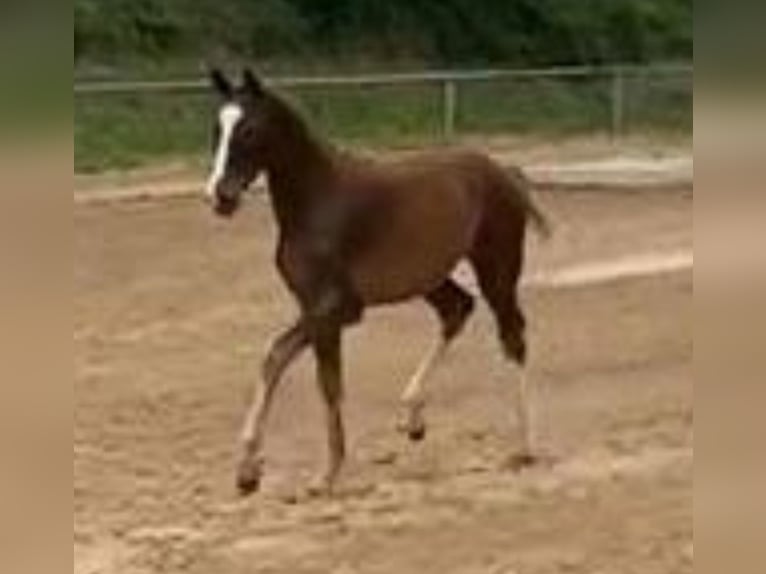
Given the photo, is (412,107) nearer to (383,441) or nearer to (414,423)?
(383,441)

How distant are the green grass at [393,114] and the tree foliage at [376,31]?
3.28 ft

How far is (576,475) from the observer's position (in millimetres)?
5914

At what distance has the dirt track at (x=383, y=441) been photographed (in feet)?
16.4

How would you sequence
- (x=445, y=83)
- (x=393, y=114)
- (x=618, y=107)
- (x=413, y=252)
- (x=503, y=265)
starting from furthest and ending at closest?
1. (x=618, y=107)
2. (x=445, y=83)
3. (x=393, y=114)
4. (x=503, y=265)
5. (x=413, y=252)

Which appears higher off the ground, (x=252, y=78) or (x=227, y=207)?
(x=252, y=78)

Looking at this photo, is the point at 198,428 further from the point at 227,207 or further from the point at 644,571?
the point at 644,571

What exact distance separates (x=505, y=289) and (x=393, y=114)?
41.1ft

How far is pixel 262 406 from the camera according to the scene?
5.48m

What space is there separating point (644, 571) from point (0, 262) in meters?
2.27

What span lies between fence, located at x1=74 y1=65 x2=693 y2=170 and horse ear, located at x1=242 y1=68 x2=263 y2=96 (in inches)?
397

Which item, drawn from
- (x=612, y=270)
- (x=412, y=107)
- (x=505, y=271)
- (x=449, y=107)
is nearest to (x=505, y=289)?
(x=505, y=271)

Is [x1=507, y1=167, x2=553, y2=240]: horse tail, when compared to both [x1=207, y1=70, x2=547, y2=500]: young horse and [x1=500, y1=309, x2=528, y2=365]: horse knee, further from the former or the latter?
[x1=500, y1=309, x2=528, y2=365]: horse knee

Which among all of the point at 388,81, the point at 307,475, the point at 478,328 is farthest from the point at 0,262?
the point at 388,81

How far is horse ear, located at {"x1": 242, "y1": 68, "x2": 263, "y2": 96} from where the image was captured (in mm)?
5395
